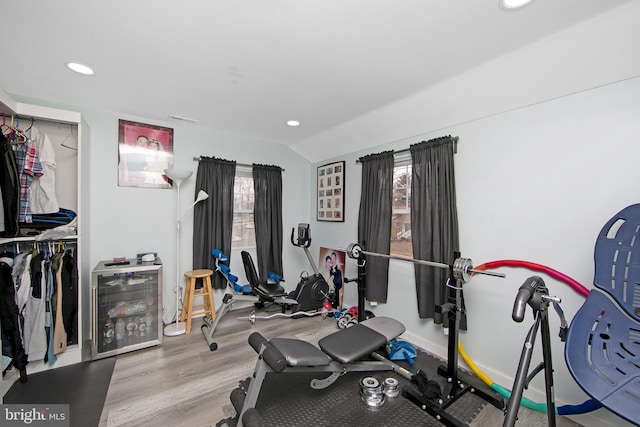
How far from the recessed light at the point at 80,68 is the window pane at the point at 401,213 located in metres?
3.02

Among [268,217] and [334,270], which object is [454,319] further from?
[268,217]

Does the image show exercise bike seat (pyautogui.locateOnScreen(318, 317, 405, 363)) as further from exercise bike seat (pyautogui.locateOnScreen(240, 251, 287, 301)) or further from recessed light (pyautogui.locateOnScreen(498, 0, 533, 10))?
recessed light (pyautogui.locateOnScreen(498, 0, 533, 10))

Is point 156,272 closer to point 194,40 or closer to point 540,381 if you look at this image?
point 194,40

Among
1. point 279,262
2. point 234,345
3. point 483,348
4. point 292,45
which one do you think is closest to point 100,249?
point 234,345

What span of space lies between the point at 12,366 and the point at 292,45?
343 centimetres

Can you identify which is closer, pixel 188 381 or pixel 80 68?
pixel 80 68

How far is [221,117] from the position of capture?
120 inches

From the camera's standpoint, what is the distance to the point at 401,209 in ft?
9.93

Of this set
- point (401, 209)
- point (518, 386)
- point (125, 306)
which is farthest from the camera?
point (401, 209)

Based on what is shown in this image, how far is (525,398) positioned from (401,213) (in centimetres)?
190

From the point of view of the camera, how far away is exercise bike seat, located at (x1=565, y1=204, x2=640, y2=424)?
1.18 meters

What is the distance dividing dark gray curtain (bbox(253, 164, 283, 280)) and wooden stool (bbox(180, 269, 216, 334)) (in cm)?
85

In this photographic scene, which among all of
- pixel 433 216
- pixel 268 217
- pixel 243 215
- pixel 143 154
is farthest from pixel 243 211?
pixel 433 216

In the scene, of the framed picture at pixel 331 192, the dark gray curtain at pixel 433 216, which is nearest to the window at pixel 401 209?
the dark gray curtain at pixel 433 216
